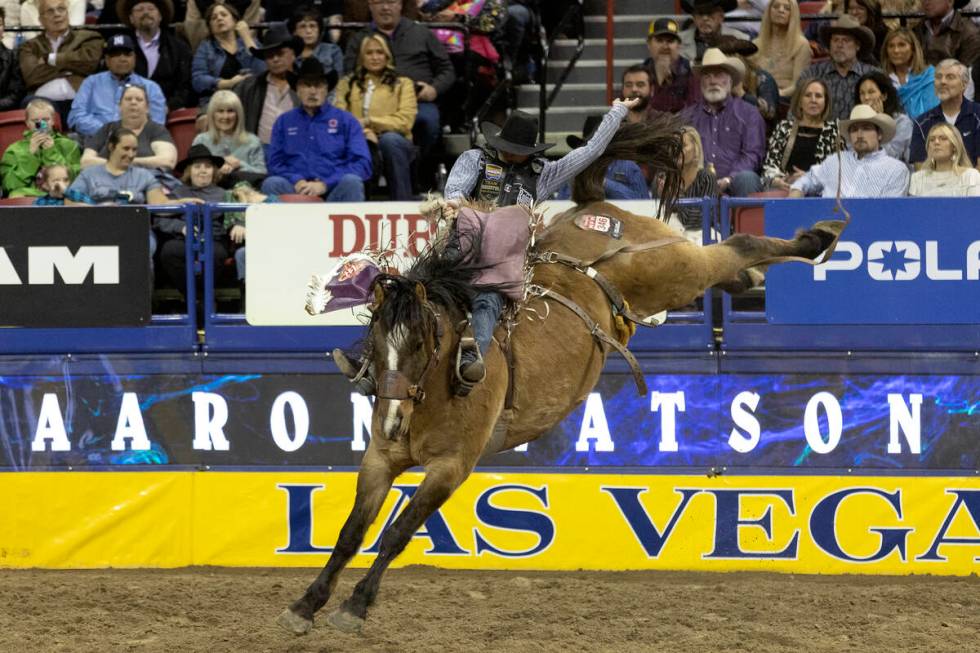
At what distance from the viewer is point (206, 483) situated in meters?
8.66

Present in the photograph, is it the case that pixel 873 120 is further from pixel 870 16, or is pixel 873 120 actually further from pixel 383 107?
pixel 383 107

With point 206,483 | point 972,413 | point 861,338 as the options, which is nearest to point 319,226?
point 206,483

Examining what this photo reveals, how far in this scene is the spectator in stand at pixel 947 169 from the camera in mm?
8727

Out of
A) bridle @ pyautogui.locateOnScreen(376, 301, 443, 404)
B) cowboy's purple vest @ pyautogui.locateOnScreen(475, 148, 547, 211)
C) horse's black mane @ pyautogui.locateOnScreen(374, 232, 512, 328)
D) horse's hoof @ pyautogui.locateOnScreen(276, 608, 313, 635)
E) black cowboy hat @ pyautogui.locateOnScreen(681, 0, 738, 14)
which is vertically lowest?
horse's hoof @ pyautogui.locateOnScreen(276, 608, 313, 635)

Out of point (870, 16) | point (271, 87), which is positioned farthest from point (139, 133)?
point (870, 16)

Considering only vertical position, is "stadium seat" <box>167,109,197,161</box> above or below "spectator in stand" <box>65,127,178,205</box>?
above

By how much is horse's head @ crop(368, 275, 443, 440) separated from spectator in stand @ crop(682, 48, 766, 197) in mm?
3823

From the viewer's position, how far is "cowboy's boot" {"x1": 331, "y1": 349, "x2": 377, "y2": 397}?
20.1 feet

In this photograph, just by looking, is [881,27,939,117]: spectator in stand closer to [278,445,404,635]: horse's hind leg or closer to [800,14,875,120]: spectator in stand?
[800,14,875,120]: spectator in stand

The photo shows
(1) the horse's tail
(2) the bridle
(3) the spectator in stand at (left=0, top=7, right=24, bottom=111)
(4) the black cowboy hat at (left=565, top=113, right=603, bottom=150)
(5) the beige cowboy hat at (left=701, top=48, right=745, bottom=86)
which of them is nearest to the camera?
(2) the bridle

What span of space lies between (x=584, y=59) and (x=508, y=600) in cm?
581

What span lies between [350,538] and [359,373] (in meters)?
0.69

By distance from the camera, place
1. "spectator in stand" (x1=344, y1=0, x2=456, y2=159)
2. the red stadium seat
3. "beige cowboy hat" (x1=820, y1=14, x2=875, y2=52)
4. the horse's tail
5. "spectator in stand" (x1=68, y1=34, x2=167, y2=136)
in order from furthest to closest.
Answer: "spectator in stand" (x1=344, y1=0, x2=456, y2=159)
"spectator in stand" (x1=68, y1=34, x2=167, y2=136)
"beige cowboy hat" (x1=820, y1=14, x2=875, y2=52)
the red stadium seat
the horse's tail

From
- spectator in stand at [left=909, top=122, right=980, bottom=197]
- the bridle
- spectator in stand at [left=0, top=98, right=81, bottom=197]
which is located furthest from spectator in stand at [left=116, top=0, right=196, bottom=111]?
the bridle
